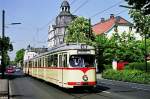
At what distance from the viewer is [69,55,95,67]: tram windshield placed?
26.5 meters

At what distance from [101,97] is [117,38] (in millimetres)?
63196

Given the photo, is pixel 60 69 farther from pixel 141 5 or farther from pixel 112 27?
pixel 112 27

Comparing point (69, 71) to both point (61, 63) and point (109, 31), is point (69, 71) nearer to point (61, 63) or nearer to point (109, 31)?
point (61, 63)

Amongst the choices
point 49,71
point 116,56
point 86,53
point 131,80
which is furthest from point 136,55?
point 86,53

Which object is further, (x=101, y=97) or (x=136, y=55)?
(x=136, y=55)

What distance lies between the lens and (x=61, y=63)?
1102 inches

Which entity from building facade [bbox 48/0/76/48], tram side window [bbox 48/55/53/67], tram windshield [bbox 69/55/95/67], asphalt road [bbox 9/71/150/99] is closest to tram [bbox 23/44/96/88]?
tram windshield [bbox 69/55/95/67]

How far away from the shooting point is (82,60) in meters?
26.6

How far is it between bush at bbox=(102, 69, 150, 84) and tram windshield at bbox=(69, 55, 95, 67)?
19.0 metres

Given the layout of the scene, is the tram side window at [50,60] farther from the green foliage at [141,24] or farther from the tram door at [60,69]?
the green foliage at [141,24]

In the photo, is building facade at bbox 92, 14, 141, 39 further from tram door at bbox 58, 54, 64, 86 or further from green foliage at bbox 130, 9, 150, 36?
tram door at bbox 58, 54, 64, 86

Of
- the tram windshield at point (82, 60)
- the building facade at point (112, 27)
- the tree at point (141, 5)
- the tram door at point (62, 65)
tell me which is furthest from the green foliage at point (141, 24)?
the building facade at point (112, 27)

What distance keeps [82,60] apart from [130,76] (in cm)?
2365

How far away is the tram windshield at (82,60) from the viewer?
26542 millimetres
